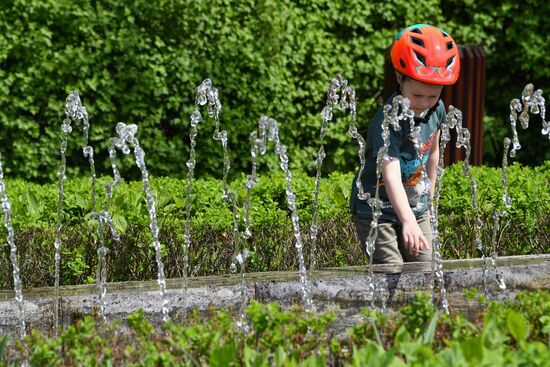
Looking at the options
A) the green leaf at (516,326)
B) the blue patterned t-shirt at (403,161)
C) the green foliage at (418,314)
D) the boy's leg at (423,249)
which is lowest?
the green leaf at (516,326)

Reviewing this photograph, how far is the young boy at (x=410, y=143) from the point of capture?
13.4 feet

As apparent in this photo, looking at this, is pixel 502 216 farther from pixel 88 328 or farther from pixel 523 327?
pixel 88 328

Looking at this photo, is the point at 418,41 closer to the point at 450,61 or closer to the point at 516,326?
the point at 450,61

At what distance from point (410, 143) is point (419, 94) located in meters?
0.20

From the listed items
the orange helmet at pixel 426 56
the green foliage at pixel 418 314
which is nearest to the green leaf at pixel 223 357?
the green foliage at pixel 418 314

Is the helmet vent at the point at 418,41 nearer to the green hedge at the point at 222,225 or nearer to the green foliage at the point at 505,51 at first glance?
the green hedge at the point at 222,225

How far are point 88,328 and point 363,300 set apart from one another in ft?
4.56

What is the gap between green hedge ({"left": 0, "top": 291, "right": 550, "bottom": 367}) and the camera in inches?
91.8

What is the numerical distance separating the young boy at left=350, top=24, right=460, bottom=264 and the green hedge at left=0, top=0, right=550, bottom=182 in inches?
175

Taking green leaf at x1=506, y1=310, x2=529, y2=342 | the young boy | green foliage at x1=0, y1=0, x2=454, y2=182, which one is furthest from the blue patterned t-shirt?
green foliage at x1=0, y1=0, x2=454, y2=182

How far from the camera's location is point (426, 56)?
13.5ft

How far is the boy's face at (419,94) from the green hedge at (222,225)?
92cm

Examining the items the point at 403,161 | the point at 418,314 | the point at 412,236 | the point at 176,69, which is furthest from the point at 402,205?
the point at 176,69

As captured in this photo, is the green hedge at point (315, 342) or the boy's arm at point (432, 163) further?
the boy's arm at point (432, 163)
